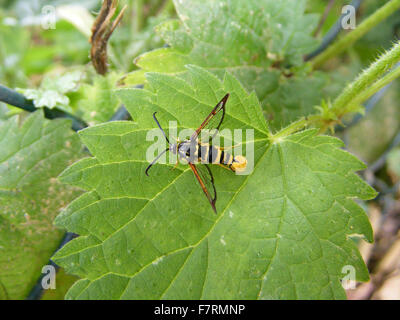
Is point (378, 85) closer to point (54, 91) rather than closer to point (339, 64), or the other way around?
point (54, 91)

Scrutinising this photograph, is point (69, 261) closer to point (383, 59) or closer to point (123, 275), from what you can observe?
point (123, 275)

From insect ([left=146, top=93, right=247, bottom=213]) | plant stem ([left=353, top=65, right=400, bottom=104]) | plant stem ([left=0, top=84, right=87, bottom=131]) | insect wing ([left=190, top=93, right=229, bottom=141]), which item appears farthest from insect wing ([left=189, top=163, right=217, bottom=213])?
plant stem ([left=353, top=65, right=400, bottom=104])

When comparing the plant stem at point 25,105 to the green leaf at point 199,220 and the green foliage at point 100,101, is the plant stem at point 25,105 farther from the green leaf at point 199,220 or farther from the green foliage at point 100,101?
the green leaf at point 199,220

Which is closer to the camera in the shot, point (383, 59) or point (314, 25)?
point (383, 59)

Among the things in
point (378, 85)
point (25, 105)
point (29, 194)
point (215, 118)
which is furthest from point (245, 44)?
point (29, 194)

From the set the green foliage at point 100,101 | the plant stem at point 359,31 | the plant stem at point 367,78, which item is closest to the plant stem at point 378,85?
the plant stem at point 367,78
